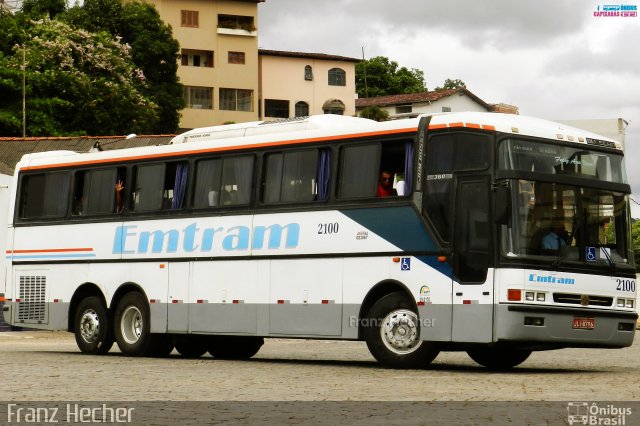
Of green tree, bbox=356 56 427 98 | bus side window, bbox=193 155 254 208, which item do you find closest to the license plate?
bus side window, bbox=193 155 254 208

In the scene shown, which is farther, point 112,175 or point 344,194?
point 112,175

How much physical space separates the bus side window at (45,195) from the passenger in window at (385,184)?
26.0ft

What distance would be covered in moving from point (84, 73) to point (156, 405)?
63775 millimetres

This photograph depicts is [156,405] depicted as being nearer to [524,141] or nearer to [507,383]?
[507,383]

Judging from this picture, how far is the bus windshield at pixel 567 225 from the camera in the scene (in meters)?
18.0

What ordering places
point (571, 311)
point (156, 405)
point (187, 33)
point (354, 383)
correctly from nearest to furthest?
point (156, 405) → point (354, 383) → point (571, 311) → point (187, 33)

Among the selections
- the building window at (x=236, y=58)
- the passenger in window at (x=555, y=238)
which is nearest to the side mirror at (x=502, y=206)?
the passenger in window at (x=555, y=238)

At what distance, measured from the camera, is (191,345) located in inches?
962

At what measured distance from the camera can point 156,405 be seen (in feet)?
41.9

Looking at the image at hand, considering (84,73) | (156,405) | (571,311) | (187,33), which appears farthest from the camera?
(187,33)

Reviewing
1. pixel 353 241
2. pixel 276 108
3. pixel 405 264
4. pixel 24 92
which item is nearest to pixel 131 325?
pixel 353 241

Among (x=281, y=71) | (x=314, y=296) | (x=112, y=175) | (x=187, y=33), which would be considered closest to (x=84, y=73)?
(x=187, y=33)

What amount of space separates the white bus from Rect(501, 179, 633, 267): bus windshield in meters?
0.03

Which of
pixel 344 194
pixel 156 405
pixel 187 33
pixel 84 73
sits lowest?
pixel 156 405
